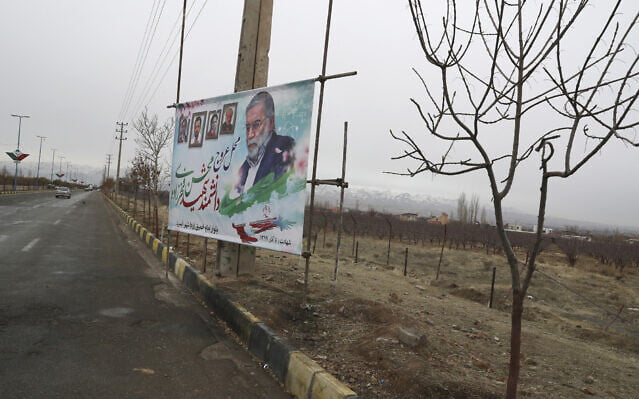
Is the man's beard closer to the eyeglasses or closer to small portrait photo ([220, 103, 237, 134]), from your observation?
the eyeglasses

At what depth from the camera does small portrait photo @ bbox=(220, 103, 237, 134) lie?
6.01m

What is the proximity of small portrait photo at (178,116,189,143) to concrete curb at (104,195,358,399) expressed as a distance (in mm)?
2665

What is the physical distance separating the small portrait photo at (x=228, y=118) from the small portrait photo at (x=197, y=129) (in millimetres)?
630

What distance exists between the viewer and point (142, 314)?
4.51 meters

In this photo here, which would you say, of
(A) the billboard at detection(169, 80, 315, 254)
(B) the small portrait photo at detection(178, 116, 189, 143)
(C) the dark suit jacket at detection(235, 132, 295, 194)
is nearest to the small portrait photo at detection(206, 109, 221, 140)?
(A) the billboard at detection(169, 80, 315, 254)

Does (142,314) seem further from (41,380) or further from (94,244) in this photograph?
(94,244)

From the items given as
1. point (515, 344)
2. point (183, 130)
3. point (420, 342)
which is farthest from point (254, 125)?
point (515, 344)

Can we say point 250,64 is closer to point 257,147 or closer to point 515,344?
point 257,147

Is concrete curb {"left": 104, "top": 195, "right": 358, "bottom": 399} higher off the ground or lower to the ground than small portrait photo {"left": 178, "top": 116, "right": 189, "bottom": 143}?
lower

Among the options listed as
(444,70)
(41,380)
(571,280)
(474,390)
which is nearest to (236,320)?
Result: (41,380)

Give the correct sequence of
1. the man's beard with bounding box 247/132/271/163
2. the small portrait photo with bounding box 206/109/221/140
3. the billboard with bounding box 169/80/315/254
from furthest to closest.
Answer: the small portrait photo with bounding box 206/109/221/140
the man's beard with bounding box 247/132/271/163
the billboard with bounding box 169/80/315/254

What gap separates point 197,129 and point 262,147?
81.9 inches

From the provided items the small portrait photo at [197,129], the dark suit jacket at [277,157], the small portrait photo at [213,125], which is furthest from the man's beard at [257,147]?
the small portrait photo at [197,129]

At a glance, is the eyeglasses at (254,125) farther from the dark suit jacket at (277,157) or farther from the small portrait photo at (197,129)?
the small portrait photo at (197,129)
